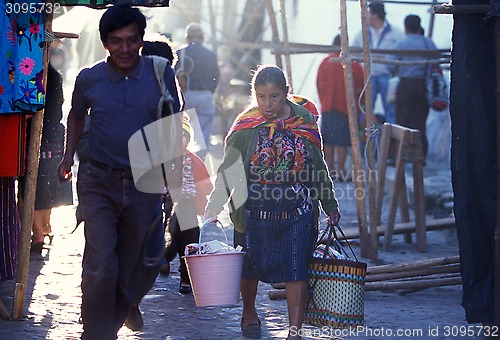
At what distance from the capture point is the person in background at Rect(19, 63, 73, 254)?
26.6ft

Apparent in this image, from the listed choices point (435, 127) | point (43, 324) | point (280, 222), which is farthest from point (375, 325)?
point (435, 127)

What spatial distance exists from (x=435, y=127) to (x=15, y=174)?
35.1ft

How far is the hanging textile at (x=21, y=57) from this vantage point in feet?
18.5

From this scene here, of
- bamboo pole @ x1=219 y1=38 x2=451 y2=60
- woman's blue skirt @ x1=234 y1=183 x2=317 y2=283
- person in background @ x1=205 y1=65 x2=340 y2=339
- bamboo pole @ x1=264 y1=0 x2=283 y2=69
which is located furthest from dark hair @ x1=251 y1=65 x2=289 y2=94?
bamboo pole @ x1=219 y1=38 x2=451 y2=60

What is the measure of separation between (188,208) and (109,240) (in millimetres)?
2268

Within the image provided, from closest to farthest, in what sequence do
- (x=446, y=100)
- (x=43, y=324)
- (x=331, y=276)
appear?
(x=331, y=276) < (x=43, y=324) < (x=446, y=100)

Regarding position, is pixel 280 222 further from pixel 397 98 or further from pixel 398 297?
pixel 397 98

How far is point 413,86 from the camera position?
44.6 feet

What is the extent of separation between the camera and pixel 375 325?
6.26 metres

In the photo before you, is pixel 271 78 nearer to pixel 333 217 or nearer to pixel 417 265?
pixel 333 217

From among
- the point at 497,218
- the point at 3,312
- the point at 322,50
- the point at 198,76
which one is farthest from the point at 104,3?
the point at 198,76

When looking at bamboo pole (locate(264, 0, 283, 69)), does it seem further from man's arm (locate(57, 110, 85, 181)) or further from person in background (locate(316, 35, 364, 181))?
man's arm (locate(57, 110, 85, 181))

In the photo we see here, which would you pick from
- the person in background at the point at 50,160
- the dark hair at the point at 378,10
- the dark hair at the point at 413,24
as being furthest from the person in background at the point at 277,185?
the dark hair at the point at 378,10

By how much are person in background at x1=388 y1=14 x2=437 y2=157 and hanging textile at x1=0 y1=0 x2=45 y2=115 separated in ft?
26.7
